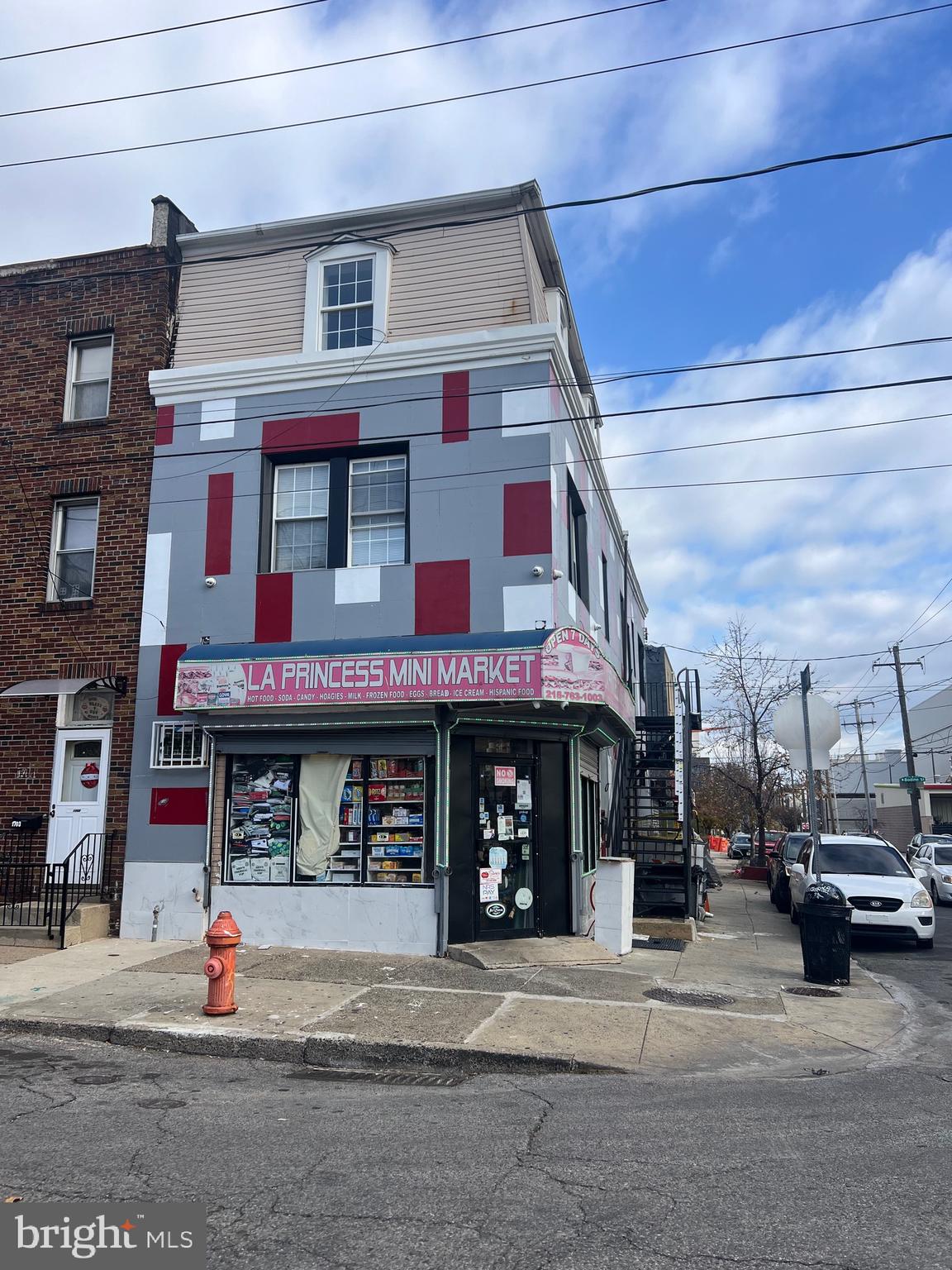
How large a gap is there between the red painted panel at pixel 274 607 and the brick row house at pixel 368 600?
0.11 feet

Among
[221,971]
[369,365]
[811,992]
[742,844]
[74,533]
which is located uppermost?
[369,365]

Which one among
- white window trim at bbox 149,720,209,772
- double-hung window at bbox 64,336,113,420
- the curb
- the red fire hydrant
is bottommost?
the curb

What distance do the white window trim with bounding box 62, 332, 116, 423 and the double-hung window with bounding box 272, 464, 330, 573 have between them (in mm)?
3137

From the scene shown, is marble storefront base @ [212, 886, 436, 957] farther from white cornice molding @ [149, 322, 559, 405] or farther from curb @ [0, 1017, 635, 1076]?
white cornice molding @ [149, 322, 559, 405]

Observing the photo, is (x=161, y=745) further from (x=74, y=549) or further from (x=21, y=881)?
(x=74, y=549)

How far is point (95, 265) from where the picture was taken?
14.3 m

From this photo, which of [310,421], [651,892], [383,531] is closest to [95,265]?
[310,421]

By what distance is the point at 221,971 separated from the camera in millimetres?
8328

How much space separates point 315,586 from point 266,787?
2663 mm

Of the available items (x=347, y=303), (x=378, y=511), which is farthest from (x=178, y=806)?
(x=347, y=303)

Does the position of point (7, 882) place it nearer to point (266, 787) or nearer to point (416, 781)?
point (266, 787)

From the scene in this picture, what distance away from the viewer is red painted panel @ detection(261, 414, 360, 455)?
12805 millimetres

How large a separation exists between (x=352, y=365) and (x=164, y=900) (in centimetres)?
738
